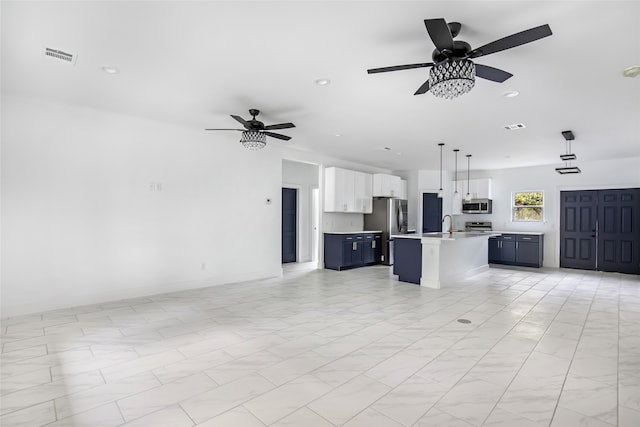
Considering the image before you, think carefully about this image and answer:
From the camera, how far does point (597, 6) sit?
2234mm

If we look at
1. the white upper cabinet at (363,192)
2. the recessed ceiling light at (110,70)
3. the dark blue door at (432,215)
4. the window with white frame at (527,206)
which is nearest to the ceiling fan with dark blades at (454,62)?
the recessed ceiling light at (110,70)

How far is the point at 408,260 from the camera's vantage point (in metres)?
6.24

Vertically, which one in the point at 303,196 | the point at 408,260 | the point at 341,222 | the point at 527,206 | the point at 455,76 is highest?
the point at 455,76

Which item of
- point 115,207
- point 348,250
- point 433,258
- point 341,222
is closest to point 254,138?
point 115,207

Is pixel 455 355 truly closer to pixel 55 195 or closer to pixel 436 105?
pixel 436 105

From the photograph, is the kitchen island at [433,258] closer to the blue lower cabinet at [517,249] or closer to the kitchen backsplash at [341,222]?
the kitchen backsplash at [341,222]

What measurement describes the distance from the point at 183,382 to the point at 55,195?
3332 mm

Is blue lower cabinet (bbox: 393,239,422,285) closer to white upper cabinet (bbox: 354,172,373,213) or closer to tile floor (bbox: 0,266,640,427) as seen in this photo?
tile floor (bbox: 0,266,640,427)

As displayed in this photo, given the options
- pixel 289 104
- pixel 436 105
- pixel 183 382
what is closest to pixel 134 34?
pixel 289 104

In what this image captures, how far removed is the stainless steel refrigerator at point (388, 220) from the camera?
830 centimetres

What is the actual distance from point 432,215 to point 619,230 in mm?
4060

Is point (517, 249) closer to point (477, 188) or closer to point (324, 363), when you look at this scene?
point (477, 188)

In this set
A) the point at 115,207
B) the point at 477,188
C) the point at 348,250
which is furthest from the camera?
the point at 477,188

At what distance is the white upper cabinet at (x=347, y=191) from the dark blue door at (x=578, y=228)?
15.6 ft
